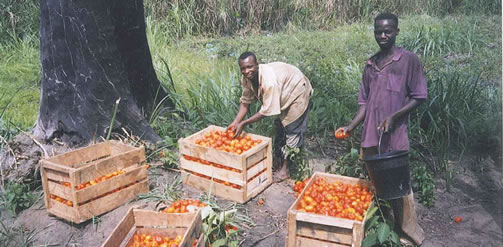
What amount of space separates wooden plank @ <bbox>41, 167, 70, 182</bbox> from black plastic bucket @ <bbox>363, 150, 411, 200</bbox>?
94.8 inches

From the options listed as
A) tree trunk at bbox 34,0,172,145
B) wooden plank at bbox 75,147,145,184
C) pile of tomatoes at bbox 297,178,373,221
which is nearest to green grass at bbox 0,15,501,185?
tree trunk at bbox 34,0,172,145

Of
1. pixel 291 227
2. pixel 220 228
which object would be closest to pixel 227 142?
pixel 220 228

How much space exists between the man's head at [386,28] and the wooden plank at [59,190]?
106 inches

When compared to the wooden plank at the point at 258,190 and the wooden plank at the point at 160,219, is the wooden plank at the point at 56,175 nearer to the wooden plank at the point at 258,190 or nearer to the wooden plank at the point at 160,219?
the wooden plank at the point at 160,219

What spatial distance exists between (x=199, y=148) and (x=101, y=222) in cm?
105

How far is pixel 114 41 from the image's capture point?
4824 millimetres

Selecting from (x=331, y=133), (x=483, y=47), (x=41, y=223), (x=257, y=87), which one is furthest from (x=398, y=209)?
(x=483, y=47)

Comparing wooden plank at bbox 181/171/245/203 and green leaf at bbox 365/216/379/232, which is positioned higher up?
green leaf at bbox 365/216/379/232

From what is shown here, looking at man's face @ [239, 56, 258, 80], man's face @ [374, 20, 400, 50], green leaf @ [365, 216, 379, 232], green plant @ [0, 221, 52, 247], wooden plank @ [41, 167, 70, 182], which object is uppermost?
man's face @ [374, 20, 400, 50]

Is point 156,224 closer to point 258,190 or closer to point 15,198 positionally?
point 258,190

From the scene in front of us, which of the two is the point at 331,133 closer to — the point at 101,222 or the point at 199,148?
the point at 199,148

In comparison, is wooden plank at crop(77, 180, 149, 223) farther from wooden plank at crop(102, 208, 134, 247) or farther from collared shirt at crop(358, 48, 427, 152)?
collared shirt at crop(358, 48, 427, 152)

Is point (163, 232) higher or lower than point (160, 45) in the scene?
lower

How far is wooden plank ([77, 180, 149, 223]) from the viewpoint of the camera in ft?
12.6
